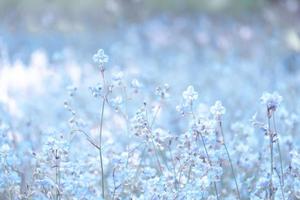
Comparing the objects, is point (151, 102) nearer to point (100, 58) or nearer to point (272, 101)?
point (100, 58)

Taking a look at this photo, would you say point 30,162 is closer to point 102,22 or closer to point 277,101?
point 277,101

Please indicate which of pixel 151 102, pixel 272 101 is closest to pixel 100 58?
pixel 272 101

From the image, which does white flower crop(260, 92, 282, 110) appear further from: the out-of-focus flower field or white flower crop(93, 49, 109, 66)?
white flower crop(93, 49, 109, 66)

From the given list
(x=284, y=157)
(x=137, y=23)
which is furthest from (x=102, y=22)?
(x=284, y=157)

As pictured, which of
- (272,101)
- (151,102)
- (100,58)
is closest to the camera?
(272,101)

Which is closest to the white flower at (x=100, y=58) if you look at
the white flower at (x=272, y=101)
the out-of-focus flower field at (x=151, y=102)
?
the out-of-focus flower field at (x=151, y=102)

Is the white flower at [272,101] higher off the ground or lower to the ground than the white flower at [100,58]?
lower

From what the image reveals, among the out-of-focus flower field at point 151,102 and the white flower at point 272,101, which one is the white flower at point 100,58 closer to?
the out-of-focus flower field at point 151,102

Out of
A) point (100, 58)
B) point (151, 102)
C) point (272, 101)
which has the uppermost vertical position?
point (151, 102)
